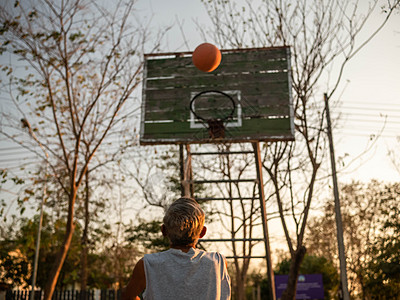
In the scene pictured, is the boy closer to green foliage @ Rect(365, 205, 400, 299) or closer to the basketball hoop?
the basketball hoop

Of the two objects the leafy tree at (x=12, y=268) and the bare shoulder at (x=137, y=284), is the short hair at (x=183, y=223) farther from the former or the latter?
the leafy tree at (x=12, y=268)

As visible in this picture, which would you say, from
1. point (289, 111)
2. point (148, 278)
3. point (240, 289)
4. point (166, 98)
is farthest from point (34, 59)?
point (148, 278)

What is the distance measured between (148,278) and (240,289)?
10.5 meters

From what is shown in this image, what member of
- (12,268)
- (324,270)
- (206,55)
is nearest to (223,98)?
(206,55)

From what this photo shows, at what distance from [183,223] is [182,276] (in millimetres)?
210

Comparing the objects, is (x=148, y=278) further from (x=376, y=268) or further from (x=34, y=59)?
(x=376, y=268)

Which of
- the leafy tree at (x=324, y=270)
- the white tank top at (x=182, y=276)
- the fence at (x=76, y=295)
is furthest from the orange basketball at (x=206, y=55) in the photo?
the leafy tree at (x=324, y=270)

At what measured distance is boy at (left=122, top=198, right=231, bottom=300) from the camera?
1.65 m

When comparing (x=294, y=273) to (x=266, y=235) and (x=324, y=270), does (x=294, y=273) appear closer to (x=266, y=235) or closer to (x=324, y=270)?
(x=266, y=235)

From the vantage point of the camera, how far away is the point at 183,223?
171 centimetres

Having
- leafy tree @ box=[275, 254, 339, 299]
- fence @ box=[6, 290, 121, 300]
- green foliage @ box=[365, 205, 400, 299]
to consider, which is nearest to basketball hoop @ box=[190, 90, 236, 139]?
green foliage @ box=[365, 205, 400, 299]

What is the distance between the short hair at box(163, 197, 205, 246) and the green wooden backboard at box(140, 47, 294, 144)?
4.37m

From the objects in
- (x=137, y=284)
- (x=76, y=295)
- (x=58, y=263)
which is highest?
(x=58, y=263)

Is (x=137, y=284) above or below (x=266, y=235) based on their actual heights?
below
